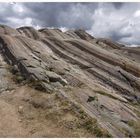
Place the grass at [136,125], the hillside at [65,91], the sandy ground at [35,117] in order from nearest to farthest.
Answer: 1. the sandy ground at [35,117]
2. the hillside at [65,91]
3. the grass at [136,125]

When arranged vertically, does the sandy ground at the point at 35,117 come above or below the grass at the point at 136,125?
below

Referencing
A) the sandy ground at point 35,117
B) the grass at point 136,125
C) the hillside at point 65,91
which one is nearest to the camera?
the sandy ground at point 35,117

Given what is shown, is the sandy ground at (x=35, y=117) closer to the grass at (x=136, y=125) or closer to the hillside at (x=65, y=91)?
the hillside at (x=65, y=91)

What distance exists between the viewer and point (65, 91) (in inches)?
1270

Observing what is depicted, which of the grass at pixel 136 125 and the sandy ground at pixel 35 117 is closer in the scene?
the sandy ground at pixel 35 117

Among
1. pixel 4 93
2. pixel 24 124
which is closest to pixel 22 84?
pixel 4 93

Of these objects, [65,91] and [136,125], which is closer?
[136,125]

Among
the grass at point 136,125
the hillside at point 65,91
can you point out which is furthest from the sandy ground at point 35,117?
the grass at point 136,125

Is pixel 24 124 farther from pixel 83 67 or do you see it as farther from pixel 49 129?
pixel 83 67

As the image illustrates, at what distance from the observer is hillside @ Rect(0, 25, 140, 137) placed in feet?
85.6

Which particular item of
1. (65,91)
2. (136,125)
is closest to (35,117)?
(65,91)

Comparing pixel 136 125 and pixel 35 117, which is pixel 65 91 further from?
pixel 136 125

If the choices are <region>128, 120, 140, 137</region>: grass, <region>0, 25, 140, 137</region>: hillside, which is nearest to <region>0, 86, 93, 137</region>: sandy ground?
<region>0, 25, 140, 137</region>: hillside

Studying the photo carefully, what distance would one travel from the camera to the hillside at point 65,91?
26094 mm
